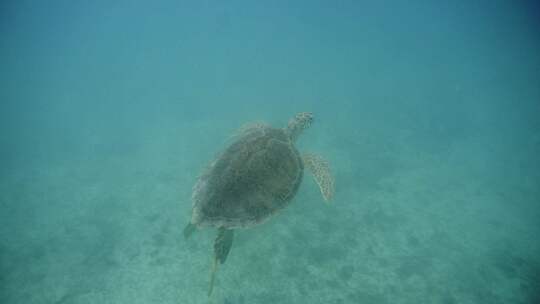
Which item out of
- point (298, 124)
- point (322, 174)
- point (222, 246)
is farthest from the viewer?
point (298, 124)

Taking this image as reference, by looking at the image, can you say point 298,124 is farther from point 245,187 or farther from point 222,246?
point 222,246

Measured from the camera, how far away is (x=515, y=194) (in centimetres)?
1059

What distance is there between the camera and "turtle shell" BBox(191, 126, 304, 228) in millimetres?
3801

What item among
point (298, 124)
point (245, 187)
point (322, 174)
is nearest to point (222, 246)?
point (245, 187)

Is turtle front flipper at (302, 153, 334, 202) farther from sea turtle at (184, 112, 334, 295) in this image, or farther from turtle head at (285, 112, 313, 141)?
turtle head at (285, 112, 313, 141)

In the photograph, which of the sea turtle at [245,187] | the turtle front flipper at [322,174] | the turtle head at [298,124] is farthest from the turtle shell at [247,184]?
the turtle head at [298,124]

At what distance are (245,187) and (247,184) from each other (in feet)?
0.18

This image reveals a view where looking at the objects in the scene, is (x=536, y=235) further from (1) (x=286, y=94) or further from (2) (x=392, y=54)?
(2) (x=392, y=54)

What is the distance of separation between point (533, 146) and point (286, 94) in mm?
16722

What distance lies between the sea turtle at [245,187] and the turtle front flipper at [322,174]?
0.09ft

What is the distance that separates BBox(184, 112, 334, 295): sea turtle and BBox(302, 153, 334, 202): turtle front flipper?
28 millimetres

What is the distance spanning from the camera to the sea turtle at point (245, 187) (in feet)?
12.4

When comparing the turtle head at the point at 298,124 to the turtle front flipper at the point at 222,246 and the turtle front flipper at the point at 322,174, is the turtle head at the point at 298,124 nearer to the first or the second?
the turtle front flipper at the point at 322,174

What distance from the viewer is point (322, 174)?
208 inches
